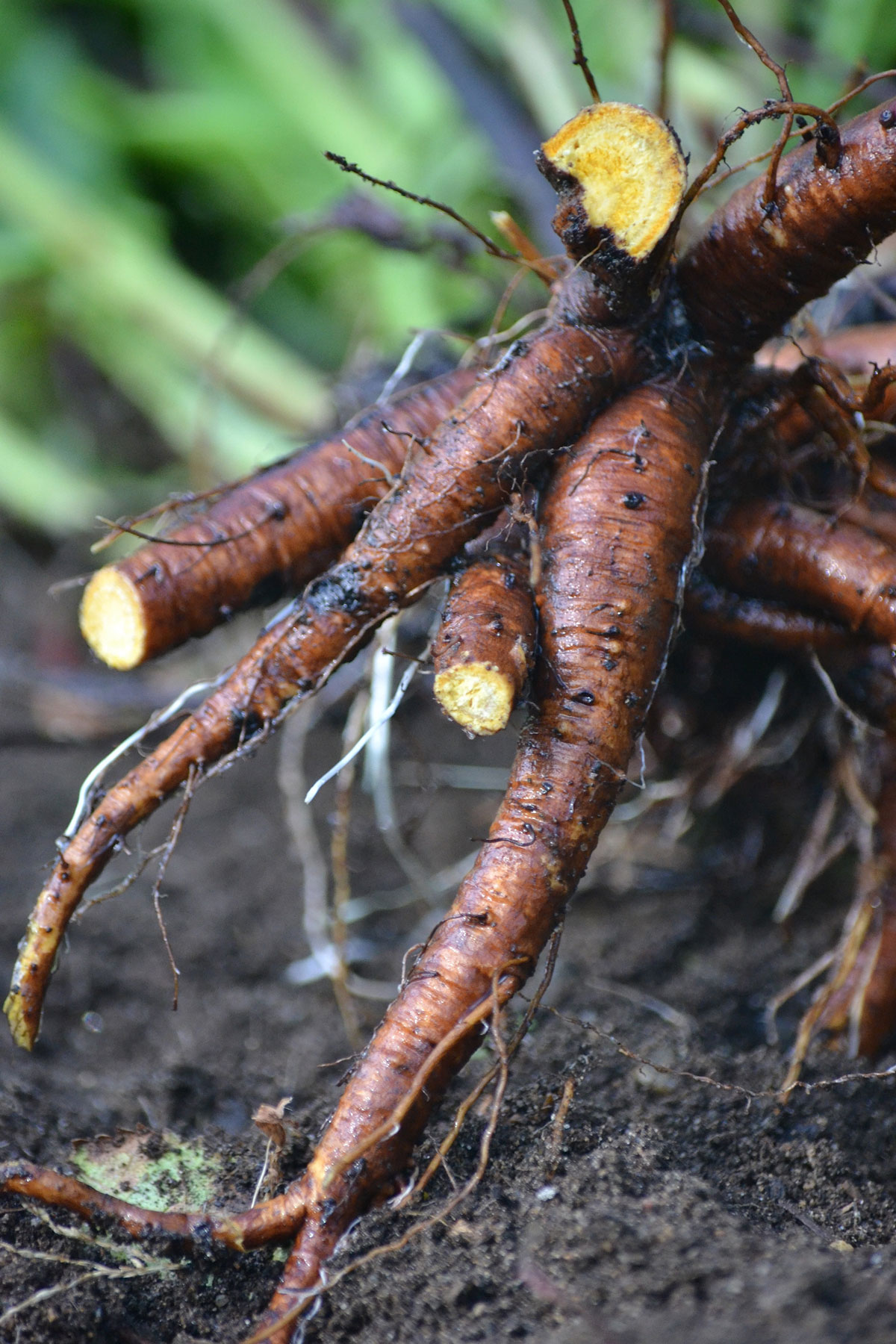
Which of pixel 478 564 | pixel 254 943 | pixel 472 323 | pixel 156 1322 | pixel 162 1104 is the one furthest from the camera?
pixel 472 323

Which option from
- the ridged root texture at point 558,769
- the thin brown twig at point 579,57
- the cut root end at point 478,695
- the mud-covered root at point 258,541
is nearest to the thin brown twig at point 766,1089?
the ridged root texture at point 558,769

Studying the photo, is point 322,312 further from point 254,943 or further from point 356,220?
point 254,943

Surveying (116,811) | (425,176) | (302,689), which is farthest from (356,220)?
(116,811)

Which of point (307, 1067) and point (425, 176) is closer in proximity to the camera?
point (307, 1067)

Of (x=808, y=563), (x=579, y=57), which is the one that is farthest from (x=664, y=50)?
(x=808, y=563)

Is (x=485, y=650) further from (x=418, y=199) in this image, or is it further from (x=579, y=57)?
(x=579, y=57)

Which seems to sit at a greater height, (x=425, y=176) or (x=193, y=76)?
(x=193, y=76)
